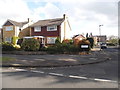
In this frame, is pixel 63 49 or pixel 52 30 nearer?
pixel 63 49

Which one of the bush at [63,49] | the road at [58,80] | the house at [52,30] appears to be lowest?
the road at [58,80]

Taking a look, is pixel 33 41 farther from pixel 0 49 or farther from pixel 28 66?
pixel 28 66

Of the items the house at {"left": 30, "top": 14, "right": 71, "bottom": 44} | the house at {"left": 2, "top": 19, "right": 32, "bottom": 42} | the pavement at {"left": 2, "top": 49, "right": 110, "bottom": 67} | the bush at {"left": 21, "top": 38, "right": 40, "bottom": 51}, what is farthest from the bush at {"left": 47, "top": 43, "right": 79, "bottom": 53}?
the house at {"left": 2, "top": 19, "right": 32, "bottom": 42}

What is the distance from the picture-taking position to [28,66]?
10.5m

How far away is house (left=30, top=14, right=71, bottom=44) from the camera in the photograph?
30.5m

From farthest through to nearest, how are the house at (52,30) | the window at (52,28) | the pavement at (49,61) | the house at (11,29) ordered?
the house at (11,29) → the window at (52,28) → the house at (52,30) → the pavement at (49,61)

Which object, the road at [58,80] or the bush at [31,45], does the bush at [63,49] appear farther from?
the road at [58,80]

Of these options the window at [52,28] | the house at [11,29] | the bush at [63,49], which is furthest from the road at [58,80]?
the house at [11,29]

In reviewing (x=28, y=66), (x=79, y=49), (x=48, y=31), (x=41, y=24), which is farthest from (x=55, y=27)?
(x=28, y=66)

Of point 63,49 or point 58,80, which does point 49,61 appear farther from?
point 63,49

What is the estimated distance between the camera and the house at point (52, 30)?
3055 cm

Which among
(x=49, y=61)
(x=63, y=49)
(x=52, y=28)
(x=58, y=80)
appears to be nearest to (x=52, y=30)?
(x=52, y=28)

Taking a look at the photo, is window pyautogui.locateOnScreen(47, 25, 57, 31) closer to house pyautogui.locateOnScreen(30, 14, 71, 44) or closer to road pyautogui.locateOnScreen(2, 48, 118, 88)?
house pyautogui.locateOnScreen(30, 14, 71, 44)

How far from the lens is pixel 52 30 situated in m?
31.4
